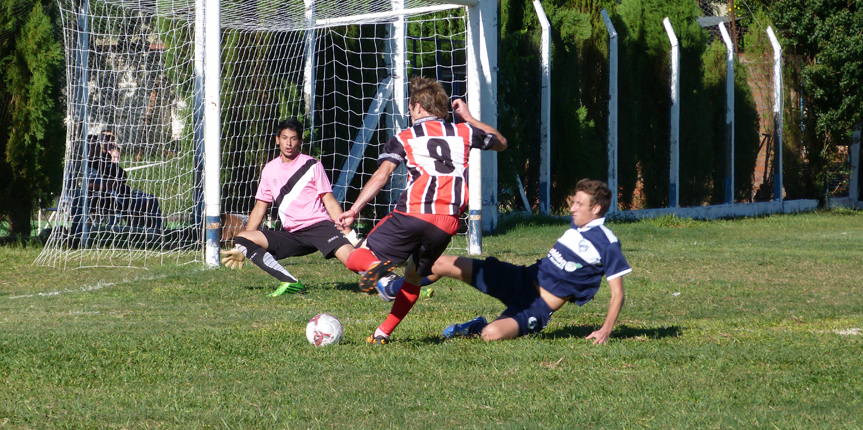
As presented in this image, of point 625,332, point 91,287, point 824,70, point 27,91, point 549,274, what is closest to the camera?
point 549,274

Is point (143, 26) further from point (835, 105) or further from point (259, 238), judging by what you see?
point (835, 105)

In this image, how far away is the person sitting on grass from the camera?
5273 millimetres

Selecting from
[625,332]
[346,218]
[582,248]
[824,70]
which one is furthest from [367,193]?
[824,70]

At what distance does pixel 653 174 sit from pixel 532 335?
1345cm

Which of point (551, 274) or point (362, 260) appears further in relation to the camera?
point (362, 260)

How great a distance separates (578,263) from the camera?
5297 mm

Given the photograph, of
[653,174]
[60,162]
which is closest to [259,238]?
[60,162]

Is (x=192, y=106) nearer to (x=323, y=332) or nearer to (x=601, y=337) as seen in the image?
(x=323, y=332)

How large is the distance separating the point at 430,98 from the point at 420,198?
0.64m

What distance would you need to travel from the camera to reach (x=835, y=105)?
805 inches

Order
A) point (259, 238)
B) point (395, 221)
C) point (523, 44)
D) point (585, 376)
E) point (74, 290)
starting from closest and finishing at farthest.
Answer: point (585, 376) < point (395, 221) < point (259, 238) < point (74, 290) < point (523, 44)

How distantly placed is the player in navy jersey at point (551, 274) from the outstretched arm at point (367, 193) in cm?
61

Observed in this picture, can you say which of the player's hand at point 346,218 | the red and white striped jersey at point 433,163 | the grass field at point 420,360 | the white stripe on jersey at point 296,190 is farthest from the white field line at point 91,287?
the red and white striped jersey at point 433,163

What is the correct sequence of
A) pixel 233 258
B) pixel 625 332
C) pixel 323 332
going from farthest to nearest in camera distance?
pixel 233 258 → pixel 625 332 → pixel 323 332
